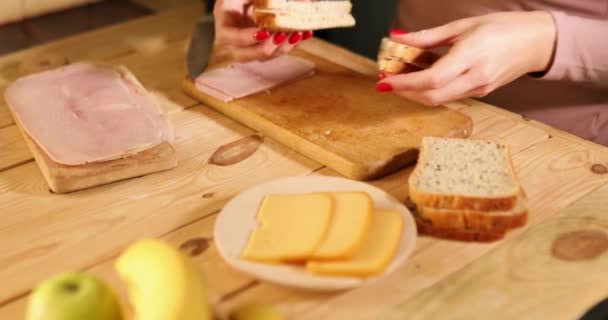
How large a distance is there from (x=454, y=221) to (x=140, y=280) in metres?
0.49

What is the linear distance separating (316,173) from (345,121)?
0.54ft

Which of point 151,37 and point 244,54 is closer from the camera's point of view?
point 244,54

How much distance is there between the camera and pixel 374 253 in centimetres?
97

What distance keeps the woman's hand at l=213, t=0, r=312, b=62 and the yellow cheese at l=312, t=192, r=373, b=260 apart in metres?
0.56

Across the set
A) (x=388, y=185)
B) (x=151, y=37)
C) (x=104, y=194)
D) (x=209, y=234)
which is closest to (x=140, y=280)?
(x=209, y=234)

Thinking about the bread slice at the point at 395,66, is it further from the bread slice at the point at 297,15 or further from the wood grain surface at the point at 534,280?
the wood grain surface at the point at 534,280

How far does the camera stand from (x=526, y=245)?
1.07 m

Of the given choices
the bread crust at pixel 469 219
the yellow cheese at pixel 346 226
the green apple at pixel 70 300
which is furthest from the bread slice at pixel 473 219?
the green apple at pixel 70 300

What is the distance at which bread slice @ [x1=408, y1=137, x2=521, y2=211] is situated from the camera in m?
1.06

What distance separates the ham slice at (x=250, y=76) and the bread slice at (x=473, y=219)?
555 millimetres

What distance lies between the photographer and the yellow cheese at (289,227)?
37.9 inches

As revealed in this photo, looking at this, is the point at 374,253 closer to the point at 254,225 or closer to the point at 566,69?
the point at 254,225

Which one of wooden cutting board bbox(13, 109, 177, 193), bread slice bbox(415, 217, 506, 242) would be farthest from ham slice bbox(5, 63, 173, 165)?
bread slice bbox(415, 217, 506, 242)

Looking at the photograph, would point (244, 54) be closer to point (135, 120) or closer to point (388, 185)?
point (135, 120)
